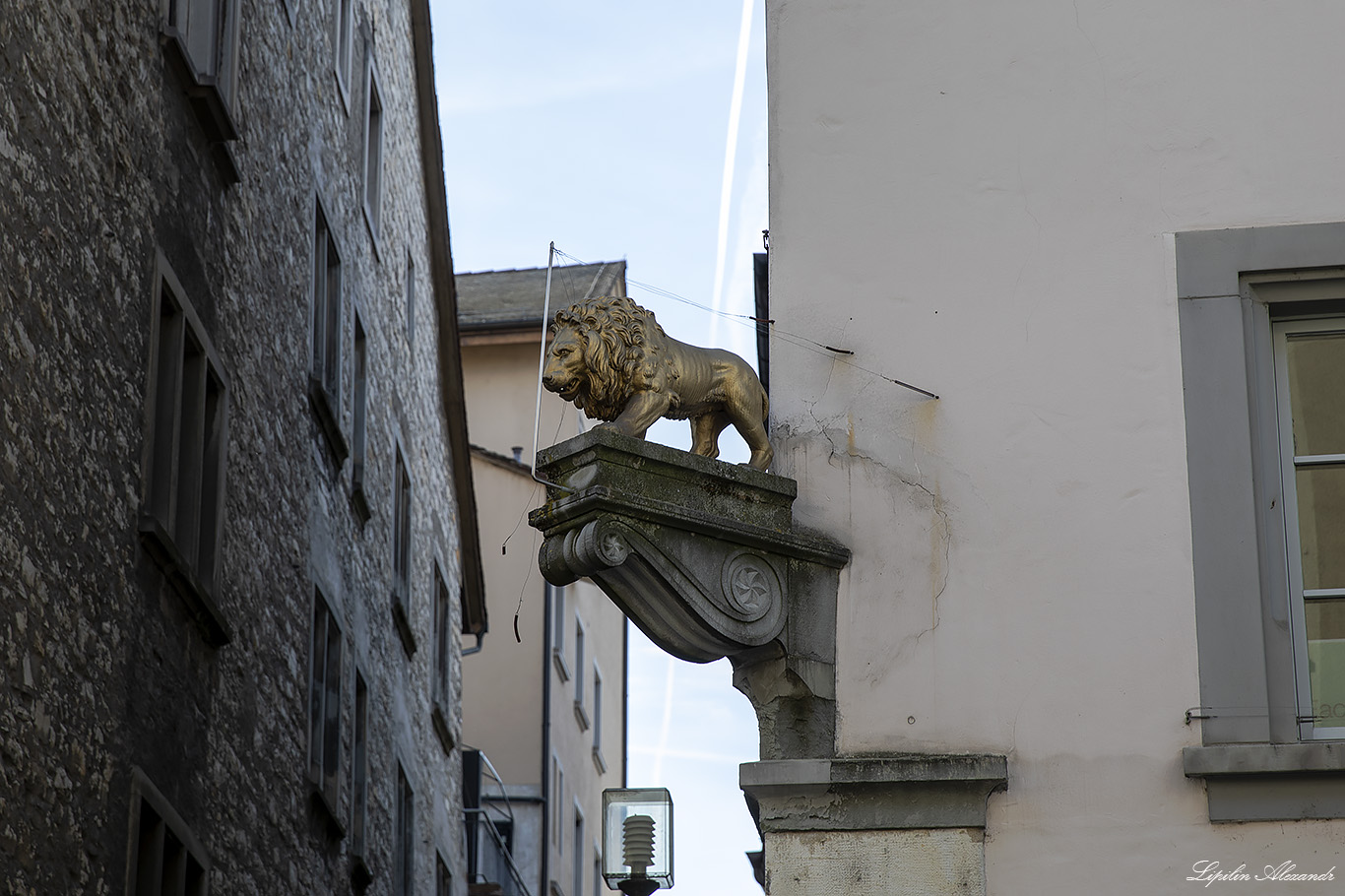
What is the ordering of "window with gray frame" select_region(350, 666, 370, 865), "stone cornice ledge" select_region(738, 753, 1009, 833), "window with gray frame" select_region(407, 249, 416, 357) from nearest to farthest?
"stone cornice ledge" select_region(738, 753, 1009, 833)
"window with gray frame" select_region(350, 666, 370, 865)
"window with gray frame" select_region(407, 249, 416, 357)

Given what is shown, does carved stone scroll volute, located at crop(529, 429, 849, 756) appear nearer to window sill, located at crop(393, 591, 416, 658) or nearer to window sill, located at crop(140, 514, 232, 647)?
window sill, located at crop(140, 514, 232, 647)

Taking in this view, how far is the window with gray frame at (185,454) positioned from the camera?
10109 mm

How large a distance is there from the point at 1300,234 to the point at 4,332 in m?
4.93

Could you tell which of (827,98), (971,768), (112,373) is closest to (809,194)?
(827,98)

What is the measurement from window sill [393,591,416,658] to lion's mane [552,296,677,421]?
1343cm

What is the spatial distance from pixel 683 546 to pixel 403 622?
13993 mm

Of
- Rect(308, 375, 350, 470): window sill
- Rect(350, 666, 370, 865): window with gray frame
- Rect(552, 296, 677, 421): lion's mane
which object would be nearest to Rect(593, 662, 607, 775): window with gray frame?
Rect(350, 666, 370, 865): window with gray frame

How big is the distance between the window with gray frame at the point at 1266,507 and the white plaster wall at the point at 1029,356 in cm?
7

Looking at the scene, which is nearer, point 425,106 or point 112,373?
point 112,373

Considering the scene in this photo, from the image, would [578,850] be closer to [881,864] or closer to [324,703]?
[324,703]

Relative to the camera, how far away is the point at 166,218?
10.6 m

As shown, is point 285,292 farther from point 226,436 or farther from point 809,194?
point 809,194

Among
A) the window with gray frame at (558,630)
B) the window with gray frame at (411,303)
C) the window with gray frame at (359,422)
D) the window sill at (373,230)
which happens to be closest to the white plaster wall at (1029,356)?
the window with gray frame at (359,422)

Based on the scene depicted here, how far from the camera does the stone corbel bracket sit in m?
5.82
